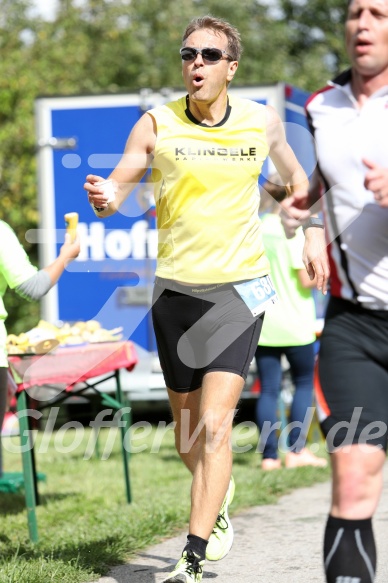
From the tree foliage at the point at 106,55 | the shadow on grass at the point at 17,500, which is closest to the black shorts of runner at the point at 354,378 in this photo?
the shadow on grass at the point at 17,500

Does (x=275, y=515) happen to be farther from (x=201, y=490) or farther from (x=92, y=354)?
(x=201, y=490)

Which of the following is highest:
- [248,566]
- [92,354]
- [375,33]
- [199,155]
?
[375,33]

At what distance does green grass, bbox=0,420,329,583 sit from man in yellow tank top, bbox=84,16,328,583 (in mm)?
813

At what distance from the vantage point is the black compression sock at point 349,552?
3152mm

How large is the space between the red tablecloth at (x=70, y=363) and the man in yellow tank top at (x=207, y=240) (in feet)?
5.50

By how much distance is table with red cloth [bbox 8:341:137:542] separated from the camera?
602 cm

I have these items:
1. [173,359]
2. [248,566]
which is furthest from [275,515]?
[173,359]

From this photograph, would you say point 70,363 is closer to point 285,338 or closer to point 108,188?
point 108,188

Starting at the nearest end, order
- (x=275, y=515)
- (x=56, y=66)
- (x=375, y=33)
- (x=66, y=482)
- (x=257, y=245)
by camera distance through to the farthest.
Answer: (x=375, y=33)
(x=257, y=245)
(x=275, y=515)
(x=66, y=482)
(x=56, y=66)

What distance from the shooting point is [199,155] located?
456 centimetres

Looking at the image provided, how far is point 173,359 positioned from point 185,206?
0.65m

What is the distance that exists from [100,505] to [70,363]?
1.11 meters

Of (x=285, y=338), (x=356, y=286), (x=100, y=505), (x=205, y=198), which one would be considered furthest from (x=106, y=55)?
(x=356, y=286)

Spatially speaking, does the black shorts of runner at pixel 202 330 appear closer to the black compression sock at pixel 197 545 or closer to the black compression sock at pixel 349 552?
the black compression sock at pixel 197 545
